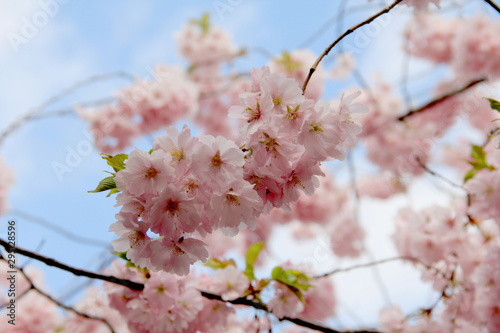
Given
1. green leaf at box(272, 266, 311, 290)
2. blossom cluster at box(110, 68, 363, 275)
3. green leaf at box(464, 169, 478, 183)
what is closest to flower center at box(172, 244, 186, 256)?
blossom cluster at box(110, 68, 363, 275)

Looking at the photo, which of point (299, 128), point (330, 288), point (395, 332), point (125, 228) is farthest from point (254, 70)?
point (330, 288)

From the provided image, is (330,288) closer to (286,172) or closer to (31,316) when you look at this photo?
(31,316)

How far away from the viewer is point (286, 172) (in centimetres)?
82

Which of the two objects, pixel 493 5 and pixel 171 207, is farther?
pixel 493 5

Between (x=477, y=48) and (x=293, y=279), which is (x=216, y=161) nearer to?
(x=293, y=279)

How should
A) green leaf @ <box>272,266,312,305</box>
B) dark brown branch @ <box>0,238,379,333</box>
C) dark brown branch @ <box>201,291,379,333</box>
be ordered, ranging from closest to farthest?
dark brown branch @ <box>0,238,379,333</box> < dark brown branch @ <box>201,291,379,333</box> < green leaf @ <box>272,266,312,305</box>

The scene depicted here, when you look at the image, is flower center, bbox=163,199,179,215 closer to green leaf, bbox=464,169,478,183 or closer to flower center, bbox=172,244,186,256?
flower center, bbox=172,244,186,256

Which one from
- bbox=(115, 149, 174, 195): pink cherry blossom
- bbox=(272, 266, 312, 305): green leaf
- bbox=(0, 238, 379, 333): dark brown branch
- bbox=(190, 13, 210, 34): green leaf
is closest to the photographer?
bbox=(115, 149, 174, 195): pink cherry blossom

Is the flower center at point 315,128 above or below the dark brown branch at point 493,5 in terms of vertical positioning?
below

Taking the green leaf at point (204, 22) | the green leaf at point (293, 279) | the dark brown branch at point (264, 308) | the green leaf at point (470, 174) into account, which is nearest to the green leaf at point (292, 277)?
the green leaf at point (293, 279)

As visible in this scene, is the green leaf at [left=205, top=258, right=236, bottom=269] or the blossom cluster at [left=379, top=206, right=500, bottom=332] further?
the blossom cluster at [left=379, top=206, right=500, bottom=332]

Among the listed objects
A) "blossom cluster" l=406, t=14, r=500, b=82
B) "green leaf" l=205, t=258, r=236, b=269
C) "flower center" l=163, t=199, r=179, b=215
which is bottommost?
"flower center" l=163, t=199, r=179, b=215

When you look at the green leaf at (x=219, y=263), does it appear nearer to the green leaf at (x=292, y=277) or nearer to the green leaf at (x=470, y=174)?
the green leaf at (x=292, y=277)

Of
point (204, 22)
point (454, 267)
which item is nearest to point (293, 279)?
point (454, 267)
